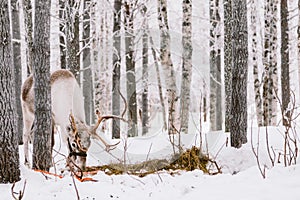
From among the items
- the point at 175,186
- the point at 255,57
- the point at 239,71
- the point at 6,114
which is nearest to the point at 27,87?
the point at 6,114

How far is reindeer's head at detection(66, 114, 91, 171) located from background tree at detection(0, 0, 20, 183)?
1388mm

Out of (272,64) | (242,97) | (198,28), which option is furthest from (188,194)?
(198,28)

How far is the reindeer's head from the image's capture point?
19.4 ft

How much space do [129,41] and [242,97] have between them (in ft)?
25.8

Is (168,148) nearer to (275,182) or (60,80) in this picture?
(60,80)

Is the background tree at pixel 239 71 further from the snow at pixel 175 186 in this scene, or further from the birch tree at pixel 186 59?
the birch tree at pixel 186 59

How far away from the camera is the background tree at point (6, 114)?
4.32 metres

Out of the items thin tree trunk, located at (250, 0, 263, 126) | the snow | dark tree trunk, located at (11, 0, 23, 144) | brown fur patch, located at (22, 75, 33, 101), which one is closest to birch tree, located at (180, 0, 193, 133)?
thin tree trunk, located at (250, 0, 263, 126)

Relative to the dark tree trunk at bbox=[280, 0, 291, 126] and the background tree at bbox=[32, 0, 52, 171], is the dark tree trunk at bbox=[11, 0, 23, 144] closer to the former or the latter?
the background tree at bbox=[32, 0, 52, 171]

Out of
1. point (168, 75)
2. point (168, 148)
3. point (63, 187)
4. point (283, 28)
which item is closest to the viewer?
point (63, 187)

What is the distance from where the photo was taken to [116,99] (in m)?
13.1

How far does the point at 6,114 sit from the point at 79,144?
1.50 m

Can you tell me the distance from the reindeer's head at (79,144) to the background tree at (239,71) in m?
2.15

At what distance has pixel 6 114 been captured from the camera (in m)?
4.38
